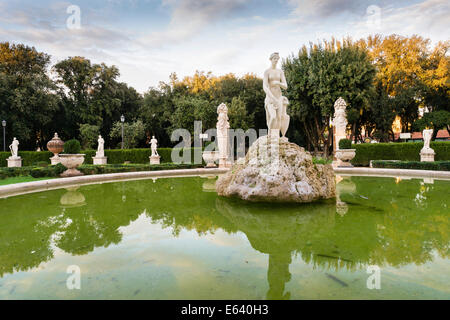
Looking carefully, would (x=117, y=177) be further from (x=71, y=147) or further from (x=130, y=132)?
(x=130, y=132)

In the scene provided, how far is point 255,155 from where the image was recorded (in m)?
6.73

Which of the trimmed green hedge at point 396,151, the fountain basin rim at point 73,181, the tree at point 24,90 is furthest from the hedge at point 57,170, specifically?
the tree at point 24,90

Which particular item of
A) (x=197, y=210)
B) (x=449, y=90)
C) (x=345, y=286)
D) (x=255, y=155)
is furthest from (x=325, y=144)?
(x=345, y=286)

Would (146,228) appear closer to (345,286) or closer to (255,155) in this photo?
(345,286)

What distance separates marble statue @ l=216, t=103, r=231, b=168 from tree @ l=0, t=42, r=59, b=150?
1867 cm

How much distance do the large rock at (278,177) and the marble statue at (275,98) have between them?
1230 millimetres

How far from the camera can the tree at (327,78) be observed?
64.5 ft

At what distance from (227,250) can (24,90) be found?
2850 centimetres

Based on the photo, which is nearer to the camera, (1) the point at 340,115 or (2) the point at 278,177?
(2) the point at 278,177

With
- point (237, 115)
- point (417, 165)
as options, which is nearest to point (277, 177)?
point (417, 165)

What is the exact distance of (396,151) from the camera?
18031mm

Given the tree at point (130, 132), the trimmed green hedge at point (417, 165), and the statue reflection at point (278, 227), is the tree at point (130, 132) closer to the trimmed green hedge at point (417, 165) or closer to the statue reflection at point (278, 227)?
the trimmed green hedge at point (417, 165)

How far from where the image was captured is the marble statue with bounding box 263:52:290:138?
7652 mm
